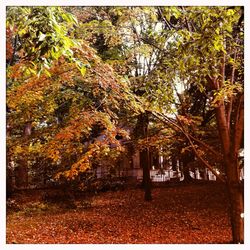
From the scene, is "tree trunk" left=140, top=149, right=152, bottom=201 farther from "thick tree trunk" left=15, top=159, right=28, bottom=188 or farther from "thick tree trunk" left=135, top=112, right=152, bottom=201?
"thick tree trunk" left=15, top=159, right=28, bottom=188

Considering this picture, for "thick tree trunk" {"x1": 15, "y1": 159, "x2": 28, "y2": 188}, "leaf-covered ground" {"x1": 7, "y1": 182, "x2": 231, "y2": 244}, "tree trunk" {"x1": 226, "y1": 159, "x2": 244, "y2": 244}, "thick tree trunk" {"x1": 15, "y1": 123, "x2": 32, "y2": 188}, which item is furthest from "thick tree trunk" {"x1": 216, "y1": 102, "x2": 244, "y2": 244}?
"thick tree trunk" {"x1": 15, "y1": 159, "x2": 28, "y2": 188}

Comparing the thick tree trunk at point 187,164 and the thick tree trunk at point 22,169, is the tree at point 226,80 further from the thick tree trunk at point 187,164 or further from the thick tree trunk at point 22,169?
the thick tree trunk at point 22,169

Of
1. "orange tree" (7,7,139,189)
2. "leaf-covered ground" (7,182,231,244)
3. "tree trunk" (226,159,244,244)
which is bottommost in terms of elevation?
"leaf-covered ground" (7,182,231,244)

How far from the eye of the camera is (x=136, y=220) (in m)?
5.49

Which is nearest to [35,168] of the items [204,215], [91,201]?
[91,201]

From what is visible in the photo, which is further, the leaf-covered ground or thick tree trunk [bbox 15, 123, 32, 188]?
thick tree trunk [bbox 15, 123, 32, 188]

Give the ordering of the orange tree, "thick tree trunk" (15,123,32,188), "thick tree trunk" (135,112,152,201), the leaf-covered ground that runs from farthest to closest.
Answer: "thick tree trunk" (135,112,152,201) → "thick tree trunk" (15,123,32,188) → the leaf-covered ground → the orange tree

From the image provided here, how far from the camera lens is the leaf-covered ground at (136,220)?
467 centimetres

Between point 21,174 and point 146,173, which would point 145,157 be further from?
point 21,174

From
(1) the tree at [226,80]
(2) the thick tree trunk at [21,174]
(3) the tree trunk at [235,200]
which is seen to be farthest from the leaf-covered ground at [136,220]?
(1) the tree at [226,80]

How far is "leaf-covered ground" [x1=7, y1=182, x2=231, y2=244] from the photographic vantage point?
467 centimetres

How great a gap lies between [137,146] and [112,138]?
113 centimetres
